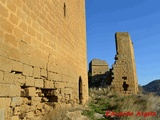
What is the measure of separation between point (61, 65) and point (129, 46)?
12382 millimetres

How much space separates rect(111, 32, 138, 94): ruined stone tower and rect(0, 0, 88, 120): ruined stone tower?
9984 millimetres

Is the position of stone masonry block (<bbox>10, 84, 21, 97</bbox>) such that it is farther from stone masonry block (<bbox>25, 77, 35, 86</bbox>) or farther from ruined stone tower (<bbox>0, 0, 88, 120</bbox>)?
stone masonry block (<bbox>25, 77, 35, 86</bbox>)

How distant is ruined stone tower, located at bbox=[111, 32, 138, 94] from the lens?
54.8 feet

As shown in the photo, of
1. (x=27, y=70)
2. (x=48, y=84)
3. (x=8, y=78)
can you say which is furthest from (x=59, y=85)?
(x=8, y=78)

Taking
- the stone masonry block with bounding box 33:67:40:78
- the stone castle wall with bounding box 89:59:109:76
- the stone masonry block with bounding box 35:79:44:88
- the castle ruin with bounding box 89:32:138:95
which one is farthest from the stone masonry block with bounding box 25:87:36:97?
the stone castle wall with bounding box 89:59:109:76

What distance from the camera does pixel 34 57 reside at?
4543 mm

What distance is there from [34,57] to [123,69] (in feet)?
43.8

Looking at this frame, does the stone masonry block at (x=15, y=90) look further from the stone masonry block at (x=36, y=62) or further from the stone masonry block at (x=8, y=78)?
the stone masonry block at (x=36, y=62)

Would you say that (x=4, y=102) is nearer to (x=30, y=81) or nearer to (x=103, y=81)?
(x=30, y=81)

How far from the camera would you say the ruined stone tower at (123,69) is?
16.7m

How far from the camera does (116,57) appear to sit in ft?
57.0

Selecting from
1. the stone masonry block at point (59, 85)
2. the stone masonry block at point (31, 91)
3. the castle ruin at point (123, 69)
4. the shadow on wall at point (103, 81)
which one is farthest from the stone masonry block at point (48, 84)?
the shadow on wall at point (103, 81)

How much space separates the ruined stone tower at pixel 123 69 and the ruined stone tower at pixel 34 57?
9984 millimetres

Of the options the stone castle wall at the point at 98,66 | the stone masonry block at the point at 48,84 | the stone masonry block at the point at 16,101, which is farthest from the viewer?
the stone castle wall at the point at 98,66
